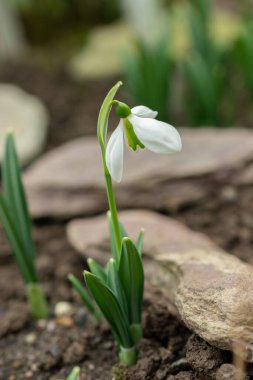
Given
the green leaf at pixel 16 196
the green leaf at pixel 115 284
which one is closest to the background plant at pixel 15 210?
the green leaf at pixel 16 196

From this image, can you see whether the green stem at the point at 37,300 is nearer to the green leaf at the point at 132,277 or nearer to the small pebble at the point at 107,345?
the small pebble at the point at 107,345

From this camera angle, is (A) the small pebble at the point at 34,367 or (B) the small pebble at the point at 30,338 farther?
(B) the small pebble at the point at 30,338

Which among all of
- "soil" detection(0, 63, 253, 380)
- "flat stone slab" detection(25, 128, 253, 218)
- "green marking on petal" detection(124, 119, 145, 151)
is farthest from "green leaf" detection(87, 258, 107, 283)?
"flat stone slab" detection(25, 128, 253, 218)

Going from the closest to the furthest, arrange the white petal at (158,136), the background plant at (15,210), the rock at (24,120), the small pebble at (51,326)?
the white petal at (158,136) → the background plant at (15,210) → the small pebble at (51,326) → the rock at (24,120)

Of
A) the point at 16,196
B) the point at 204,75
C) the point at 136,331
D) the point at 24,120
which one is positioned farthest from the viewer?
the point at 24,120

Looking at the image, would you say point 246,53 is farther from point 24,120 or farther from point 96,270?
point 96,270

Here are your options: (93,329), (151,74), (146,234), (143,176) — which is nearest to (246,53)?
(151,74)
